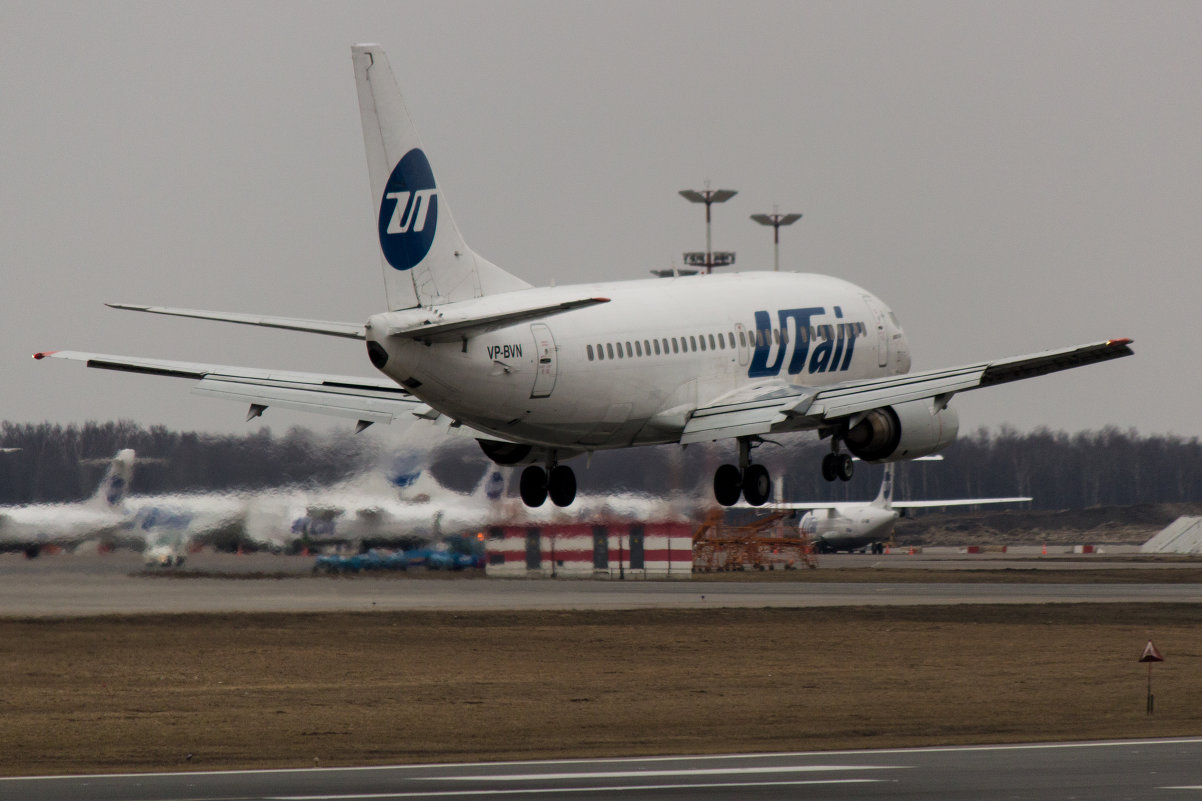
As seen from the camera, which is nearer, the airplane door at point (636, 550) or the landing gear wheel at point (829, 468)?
the landing gear wheel at point (829, 468)

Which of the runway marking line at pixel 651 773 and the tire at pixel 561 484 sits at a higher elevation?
the tire at pixel 561 484

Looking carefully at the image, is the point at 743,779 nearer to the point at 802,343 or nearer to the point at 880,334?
the point at 802,343

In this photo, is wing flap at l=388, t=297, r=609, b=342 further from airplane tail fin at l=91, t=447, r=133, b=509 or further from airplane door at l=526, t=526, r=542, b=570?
airplane door at l=526, t=526, r=542, b=570

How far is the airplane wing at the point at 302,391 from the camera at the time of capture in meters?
46.4

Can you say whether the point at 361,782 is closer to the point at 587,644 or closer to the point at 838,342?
the point at 838,342

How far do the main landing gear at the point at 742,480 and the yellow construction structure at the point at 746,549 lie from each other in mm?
54648

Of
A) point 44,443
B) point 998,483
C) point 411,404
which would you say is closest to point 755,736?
point 411,404

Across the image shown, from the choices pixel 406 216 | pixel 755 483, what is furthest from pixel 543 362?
pixel 755 483

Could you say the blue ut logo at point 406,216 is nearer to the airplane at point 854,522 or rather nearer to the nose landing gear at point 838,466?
the nose landing gear at point 838,466

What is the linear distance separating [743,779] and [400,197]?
1611cm

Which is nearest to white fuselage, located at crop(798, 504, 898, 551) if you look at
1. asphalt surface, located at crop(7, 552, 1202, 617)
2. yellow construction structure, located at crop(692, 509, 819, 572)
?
yellow construction structure, located at crop(692, 509, 819, 572)

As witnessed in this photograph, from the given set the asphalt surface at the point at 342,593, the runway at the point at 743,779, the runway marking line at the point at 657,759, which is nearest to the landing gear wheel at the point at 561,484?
the runway marking line at the point at 657,759

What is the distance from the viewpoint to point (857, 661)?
5497cm

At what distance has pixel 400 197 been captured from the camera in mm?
39906
